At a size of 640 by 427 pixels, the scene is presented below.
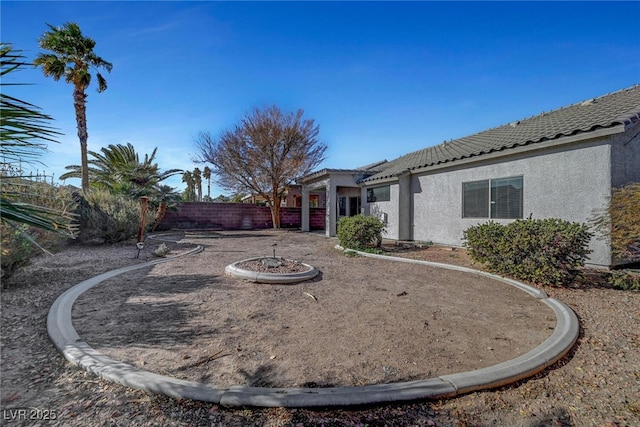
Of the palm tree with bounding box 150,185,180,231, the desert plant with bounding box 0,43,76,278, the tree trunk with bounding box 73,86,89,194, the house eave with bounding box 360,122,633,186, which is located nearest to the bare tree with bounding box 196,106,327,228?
the palm tree with bounding box 150,185,180,231

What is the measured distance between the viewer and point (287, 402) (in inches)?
96.8

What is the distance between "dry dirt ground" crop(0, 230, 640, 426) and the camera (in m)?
2.46

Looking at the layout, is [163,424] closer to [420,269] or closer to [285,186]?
[420,269]

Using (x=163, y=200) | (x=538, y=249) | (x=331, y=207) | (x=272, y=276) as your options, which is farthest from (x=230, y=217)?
(x=538, y=249)

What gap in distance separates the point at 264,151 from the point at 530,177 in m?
15.0

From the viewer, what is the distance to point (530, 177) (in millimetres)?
8641

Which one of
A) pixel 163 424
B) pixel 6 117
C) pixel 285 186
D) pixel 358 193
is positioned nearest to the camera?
pixel 6 117

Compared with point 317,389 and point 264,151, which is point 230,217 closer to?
point 264,151

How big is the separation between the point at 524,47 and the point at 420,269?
26.6 ft

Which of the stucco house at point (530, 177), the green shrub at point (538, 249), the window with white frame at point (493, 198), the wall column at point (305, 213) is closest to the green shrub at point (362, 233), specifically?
the stucco house at point (530, 177)

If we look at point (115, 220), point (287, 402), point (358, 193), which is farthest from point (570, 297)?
point (115, 220)

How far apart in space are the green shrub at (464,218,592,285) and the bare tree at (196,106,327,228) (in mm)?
14933

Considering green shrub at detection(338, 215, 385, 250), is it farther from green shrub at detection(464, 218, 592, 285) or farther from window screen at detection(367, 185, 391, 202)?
green shrub at detection(464, 218, 592, 285)

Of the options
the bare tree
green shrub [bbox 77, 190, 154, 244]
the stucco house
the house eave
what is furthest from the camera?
the bare tree
